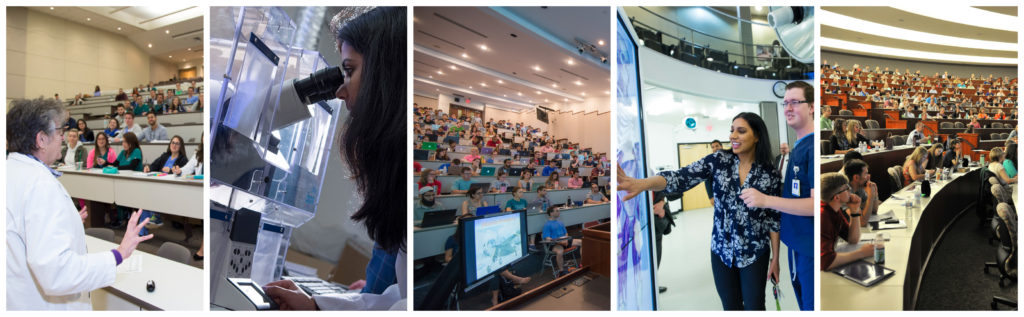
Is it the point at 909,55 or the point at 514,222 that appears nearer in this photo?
the point at 514,222

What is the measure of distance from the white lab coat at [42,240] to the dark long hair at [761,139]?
2734mm

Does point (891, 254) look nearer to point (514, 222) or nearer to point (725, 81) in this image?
point (725, 81)

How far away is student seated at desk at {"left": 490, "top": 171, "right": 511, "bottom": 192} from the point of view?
184cm

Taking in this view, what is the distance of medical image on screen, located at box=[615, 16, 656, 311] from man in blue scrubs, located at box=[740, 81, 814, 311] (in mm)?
490

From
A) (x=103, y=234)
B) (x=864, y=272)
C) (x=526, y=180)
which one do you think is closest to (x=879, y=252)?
(x=864, y=272)

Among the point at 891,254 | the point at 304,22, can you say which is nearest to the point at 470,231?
the point at 304,22

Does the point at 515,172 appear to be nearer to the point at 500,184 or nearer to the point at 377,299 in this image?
the point at 500,184

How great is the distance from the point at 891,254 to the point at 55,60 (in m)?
5.66

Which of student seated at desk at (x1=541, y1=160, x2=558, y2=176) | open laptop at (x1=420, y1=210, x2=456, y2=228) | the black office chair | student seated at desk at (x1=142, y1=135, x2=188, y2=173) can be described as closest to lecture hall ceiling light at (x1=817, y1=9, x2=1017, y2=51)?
student seated at desk at (x1=541, y1=160, x2=558, y2=176)

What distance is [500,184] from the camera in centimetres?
184

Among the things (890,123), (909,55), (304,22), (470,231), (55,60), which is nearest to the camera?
(470,231)

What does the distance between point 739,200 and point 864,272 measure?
2.52ft
